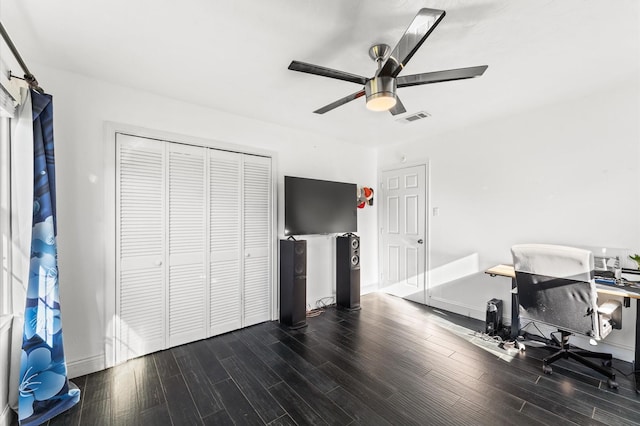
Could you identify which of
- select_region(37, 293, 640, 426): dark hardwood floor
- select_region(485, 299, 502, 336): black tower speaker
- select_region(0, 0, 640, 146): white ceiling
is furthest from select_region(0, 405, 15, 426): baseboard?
select_region(485, 299, 502, 336): black tower speaker

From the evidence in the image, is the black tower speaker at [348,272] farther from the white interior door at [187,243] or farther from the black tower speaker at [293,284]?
the white interior door at [187,243]

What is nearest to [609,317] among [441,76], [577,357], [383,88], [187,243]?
[577,357]

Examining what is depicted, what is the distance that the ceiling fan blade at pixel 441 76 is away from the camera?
1662 mm

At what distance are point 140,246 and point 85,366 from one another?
3.59 ft

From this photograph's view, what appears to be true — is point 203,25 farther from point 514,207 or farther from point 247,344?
point 514,207

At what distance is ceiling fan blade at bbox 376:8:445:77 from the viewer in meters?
1.27

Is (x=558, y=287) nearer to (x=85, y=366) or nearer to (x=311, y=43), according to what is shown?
(x=311, y=43)

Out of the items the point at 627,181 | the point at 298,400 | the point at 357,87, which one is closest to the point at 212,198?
the point at 357,87

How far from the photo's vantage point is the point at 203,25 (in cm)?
172

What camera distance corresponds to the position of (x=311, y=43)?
188 centimetres

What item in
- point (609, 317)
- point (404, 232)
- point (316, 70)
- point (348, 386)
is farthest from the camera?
point (404, 232)

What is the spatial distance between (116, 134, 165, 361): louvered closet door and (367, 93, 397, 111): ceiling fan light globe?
2.17 m

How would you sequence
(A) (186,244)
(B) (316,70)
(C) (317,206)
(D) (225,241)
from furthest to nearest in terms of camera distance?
(C) (317,206) → (D) (225,241) → (A) (186,244) → (B) (316,70)

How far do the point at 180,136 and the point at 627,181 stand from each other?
14.5 ft
